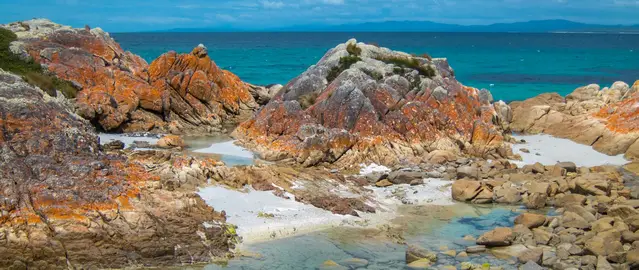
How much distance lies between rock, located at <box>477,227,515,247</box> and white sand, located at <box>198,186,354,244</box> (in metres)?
4.01

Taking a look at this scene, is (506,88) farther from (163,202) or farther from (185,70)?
(163,202)

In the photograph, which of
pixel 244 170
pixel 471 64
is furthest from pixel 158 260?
pixel 471 64

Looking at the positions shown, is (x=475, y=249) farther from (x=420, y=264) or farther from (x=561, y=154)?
(x=561, y=154)

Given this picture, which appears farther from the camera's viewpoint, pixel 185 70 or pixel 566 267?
pixel 185 70

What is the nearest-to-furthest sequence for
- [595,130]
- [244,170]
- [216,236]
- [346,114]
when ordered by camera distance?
1. [216,236]
2. [244,170]
3. [346,114]
4. [595,130]

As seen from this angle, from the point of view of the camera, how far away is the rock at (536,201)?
72.2 ft

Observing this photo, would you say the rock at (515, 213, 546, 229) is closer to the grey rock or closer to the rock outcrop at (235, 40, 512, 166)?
the grey rock

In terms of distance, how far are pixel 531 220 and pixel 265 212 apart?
767cm

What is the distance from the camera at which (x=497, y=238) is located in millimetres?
17891

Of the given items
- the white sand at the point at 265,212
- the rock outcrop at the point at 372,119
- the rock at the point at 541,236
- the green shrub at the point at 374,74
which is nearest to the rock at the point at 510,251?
the rock at the point at 541,236

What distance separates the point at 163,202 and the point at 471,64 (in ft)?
269

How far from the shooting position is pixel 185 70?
36.9 m

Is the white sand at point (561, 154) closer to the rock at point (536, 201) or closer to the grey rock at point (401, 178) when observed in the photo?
the rock at point (536, 201)

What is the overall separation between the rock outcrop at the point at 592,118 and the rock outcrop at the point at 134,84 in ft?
50.8
